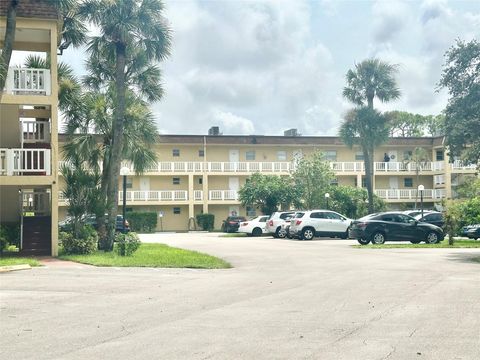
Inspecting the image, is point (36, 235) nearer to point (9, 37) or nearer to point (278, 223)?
point (9, 37)

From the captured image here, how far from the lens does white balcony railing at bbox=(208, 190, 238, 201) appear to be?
5872cm

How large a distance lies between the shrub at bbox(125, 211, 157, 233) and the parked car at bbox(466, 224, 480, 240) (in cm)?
2938

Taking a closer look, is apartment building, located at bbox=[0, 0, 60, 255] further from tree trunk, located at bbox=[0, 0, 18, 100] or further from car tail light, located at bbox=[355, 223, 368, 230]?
car tail light, located at bbox=[355, 223, 368, 230]

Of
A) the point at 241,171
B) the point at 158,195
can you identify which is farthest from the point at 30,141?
the point at 241,171

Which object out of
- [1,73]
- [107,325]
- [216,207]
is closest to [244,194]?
[216,207]

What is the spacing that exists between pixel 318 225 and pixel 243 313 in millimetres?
23738

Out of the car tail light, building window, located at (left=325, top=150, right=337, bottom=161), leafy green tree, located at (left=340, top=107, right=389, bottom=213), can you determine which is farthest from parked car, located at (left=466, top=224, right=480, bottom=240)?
building window, located at (left=325, top=150, right=337, bottom=161)

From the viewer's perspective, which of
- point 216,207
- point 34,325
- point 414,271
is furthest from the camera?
point 216,207

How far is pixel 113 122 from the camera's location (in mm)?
26109

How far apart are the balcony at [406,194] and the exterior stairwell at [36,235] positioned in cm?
4220

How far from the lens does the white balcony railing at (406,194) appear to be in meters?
60.4

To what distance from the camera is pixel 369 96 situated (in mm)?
45969

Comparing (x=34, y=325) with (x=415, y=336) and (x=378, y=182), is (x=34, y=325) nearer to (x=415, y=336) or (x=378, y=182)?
(x=415, y=336)

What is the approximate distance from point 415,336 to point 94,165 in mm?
20559
